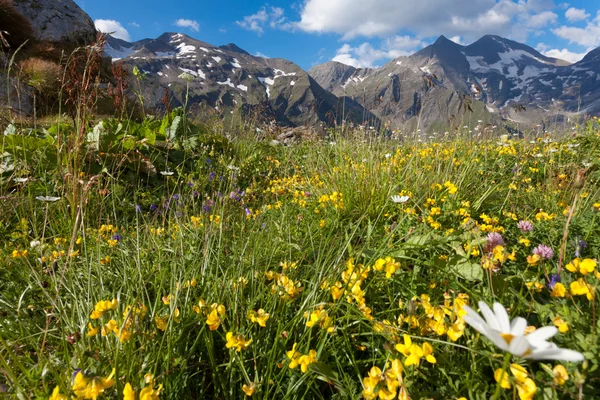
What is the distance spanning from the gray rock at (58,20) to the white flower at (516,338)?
11267 millimetres

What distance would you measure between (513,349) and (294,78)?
165 meters

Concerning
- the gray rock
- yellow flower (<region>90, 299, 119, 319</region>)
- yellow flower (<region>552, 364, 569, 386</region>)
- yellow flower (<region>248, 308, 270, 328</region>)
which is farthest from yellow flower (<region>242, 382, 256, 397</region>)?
the gray rock

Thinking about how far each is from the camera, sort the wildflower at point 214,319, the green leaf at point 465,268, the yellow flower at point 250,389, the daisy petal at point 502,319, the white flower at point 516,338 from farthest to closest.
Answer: the green leaf at point 465,268 → the wildflower at point 214,319 → the yellow flower at point 250,389 → the daisy petal at point 502,319 → the white flower at point 516,338

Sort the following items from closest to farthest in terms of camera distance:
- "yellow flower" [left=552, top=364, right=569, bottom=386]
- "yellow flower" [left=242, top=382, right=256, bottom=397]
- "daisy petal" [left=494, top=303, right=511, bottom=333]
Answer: "daisy petal" [left=494, top=303, right=511, bottom=333] → "yellow flower" [left=552, top=364, right=569, bottom=386] → "yellow flower" [left=242, top=382, right=256, bottom=397]

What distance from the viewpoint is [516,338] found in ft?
1.61

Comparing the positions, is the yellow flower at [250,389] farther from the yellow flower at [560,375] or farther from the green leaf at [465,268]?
the green leaf at [465,268]

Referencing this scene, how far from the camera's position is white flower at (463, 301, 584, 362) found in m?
0.48

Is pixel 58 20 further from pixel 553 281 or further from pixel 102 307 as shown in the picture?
pixel 553 281

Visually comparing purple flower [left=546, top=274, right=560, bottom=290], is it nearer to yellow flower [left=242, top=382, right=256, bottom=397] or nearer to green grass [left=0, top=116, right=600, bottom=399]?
green grass [left=0, top=116, right=600, bottom=399]

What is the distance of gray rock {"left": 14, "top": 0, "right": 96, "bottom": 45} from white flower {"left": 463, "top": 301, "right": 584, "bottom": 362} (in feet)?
37.0

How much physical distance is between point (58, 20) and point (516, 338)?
39.6ft

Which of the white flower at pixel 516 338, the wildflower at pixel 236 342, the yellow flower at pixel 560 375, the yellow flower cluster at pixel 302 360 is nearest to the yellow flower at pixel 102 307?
the wildflower at pixel 236 342

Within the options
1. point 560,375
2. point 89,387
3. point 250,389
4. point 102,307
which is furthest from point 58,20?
point 560,375

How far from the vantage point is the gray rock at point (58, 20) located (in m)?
8.47
